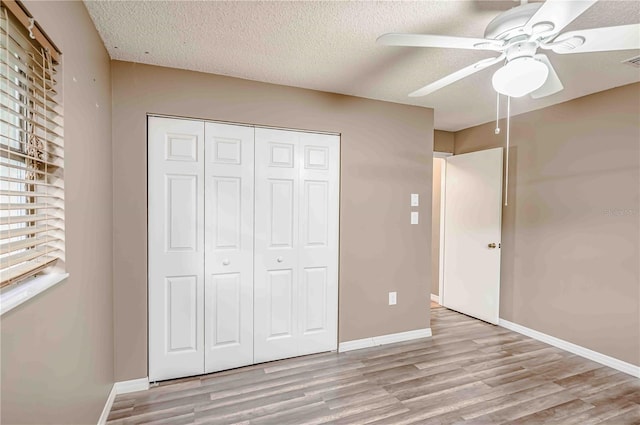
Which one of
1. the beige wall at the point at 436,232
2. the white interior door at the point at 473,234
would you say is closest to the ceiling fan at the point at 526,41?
the white interior door at the point at 473,234

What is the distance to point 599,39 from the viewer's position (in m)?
1.32

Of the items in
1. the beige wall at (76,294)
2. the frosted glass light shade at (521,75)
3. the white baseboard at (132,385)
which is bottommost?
the white baseboard at (132,385)

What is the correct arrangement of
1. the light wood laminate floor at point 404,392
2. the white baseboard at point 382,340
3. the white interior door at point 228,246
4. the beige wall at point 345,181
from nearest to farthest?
1. the light wood laminate floor at point 404,392
2. the beige wall at point 345,181
3. the white interior door at point 228,246
4. the white baseboard at point 382,340

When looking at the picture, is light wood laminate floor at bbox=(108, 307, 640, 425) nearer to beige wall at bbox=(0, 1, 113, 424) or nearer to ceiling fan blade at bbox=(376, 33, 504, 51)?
beige wall at bbox=(0, 1, 113, 424)

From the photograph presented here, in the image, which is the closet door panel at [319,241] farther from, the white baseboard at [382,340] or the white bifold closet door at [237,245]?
the white baseboard at [382,340]

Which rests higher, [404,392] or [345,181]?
[345,181]

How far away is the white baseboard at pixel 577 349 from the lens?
2.63 m

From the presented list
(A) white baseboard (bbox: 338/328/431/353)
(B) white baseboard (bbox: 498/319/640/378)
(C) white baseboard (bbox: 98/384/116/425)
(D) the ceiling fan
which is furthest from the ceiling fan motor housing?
(C) white baseboard (bbox: 98/384/116/425)

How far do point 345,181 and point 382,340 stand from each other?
1589 mm

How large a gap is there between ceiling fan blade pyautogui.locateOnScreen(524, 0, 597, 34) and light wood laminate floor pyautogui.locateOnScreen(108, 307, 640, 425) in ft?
7.09

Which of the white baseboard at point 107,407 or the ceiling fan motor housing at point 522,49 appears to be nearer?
the ceiling fan motor housing at point 522,49

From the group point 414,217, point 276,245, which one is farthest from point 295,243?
point 414,217

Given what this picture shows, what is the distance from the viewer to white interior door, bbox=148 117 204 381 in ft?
7.79

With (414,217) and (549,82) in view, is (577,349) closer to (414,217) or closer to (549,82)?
(414,217)
